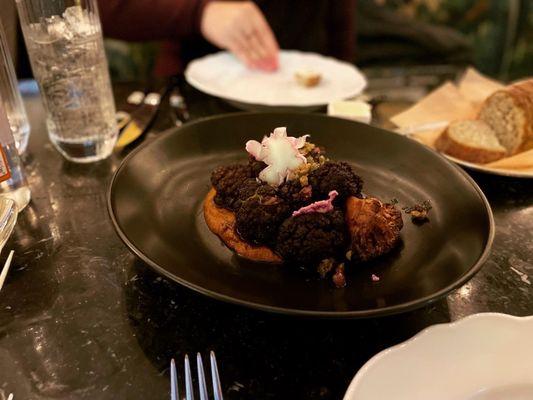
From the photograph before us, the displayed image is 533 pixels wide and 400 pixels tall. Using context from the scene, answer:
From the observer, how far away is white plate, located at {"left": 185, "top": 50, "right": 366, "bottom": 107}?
1288 millimetres

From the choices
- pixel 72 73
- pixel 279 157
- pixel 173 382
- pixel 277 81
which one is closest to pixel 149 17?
pixel 277 81

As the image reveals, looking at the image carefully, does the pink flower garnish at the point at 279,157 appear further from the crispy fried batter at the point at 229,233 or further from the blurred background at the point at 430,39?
the blurred background at the point at 430,39

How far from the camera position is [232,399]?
0.59 m

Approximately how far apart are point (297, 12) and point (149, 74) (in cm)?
86

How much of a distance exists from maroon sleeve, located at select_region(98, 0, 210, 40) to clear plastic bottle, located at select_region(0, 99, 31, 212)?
78 centimetres

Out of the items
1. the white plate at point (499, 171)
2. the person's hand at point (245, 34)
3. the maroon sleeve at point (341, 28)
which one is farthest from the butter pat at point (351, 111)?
the maroon sleeve at point (341, 28)

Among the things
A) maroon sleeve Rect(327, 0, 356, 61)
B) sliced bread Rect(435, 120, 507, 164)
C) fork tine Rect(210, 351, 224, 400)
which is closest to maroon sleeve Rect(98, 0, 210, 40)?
maroon sleeve Rect(327, 0, 356, 61)

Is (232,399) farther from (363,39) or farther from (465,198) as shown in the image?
(363,39)

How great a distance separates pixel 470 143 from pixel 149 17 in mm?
1056

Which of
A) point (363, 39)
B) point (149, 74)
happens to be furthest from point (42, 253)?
point (363, 39)

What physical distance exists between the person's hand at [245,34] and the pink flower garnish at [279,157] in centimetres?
73

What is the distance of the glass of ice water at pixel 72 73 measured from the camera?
0.92m

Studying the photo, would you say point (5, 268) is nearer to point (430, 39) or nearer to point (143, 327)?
point (143, 327)

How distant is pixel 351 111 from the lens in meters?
1.17
